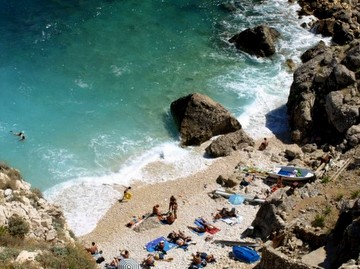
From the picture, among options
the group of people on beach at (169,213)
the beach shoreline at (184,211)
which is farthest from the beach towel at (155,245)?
the group of people on beach at (169,213)

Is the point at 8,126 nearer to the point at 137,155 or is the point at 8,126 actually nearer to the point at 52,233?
the point at 137,155

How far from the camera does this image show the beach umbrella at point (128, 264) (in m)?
27.7

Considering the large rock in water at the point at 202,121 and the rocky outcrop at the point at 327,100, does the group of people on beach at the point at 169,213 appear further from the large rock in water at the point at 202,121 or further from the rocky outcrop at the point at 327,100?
the rocky outcrop at the point at 327,100

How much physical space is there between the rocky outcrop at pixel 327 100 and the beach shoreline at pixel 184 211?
89.5 inches

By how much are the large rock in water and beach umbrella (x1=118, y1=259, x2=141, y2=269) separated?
13.3m

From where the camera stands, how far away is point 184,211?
3369cm

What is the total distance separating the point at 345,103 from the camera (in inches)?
1476

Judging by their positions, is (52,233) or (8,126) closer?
(52,233)

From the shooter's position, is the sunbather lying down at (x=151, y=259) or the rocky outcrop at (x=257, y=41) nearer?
the sunbather lying down at (x=151, y=259)

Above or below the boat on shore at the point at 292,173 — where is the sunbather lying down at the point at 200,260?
below

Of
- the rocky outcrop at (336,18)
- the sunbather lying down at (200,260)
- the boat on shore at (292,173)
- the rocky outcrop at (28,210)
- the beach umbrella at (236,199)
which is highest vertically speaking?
the rocky outcrop at (28,210)

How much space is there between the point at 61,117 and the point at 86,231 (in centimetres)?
1199

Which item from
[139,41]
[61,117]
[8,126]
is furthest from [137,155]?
[139,41]

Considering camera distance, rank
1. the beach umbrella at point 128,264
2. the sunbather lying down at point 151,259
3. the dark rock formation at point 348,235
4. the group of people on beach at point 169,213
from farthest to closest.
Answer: the group of people on beach at point 169,213, the sunbather lying down at point 151,259, the beach umbrella at point 128,264, the dark rock formation at point 348,235
